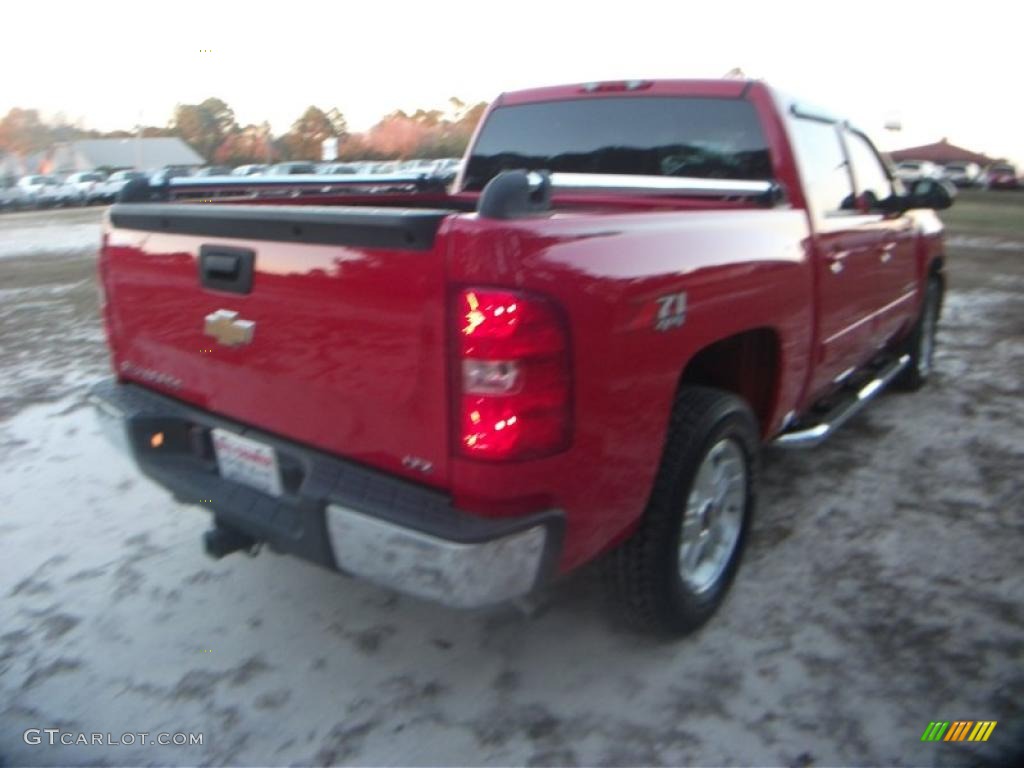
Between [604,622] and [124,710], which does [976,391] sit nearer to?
[604,622]

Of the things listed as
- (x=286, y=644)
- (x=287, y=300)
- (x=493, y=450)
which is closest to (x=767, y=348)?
(x=493, y=450)

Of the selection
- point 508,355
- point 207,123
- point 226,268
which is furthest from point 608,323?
point 207,123

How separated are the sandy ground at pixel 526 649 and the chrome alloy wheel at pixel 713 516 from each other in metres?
0.19

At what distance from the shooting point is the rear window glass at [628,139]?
3699 mm

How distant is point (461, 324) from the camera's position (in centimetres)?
210

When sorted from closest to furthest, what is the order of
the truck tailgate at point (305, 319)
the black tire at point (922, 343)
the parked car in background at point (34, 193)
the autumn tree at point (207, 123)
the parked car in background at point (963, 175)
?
1. the truck tailgate at point (305, 319)
2. the black tire at point (922, 343)
3. the parked car in background at point (34, 193)
4. the parked car in background at point (963, 175)
5. the autumn tree at point (207, 123)

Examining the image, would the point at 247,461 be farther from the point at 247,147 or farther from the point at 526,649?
the point at 247,147

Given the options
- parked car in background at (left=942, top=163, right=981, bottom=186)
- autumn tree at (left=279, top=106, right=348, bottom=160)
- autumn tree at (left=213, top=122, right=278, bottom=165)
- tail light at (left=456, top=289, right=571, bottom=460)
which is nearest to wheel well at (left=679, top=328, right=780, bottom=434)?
tail light at (left=456, top=289, right=571, bottom=460)

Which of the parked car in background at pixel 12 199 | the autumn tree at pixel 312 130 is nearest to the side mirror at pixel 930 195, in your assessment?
the parked car in background at pixel 12 199

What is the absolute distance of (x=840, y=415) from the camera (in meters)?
4.16

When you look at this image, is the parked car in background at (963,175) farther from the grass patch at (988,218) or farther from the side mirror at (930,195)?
the side mirror at (930,195)

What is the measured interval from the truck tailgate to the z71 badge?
66 centimetres

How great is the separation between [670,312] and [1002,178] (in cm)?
5076

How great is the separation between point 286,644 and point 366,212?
1539 millimetres
